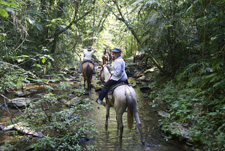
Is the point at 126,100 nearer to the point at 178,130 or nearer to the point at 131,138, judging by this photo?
the point at 131,138

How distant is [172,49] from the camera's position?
32.9 feet

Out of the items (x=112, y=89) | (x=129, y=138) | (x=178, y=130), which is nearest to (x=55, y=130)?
(x=112, y=89)

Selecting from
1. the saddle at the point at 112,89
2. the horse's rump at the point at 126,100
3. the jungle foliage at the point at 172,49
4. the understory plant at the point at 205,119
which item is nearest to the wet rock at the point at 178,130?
the understory plant at the point at 205,119

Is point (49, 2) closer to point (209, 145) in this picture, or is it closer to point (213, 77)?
point (213, 77)

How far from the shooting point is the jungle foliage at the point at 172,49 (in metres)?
4.61

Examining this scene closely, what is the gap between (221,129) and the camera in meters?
4.41

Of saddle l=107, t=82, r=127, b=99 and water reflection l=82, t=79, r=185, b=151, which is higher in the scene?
saddle l=107, t=82, r=127, b=99


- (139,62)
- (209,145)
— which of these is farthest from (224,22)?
(139,62)

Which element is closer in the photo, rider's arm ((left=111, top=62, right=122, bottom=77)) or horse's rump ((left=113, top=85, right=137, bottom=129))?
horse's rump ((left=113, top=85, right=137, bottom=129))

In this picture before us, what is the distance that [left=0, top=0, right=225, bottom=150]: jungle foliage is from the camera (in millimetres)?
4609

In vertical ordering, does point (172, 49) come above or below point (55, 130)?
above

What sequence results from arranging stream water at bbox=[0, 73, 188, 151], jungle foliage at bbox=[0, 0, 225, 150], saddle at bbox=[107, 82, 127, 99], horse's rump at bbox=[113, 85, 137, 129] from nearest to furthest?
jungle foliage at bbox=[0, 0, 225, 150] → stream water at bbox=[0, 73, 188, 151] → horse's rump at bbox=[113, 85, 137, 129] → saddle at bbox=[107, 82, 127, 99]

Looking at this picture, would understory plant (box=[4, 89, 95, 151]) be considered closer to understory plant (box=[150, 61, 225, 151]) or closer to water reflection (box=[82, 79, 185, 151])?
water reflection (box=[82, 79, 185, 151])

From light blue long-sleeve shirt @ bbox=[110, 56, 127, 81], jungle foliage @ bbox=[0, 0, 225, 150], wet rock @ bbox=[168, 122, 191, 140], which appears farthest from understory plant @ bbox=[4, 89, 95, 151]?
wet rock @ bbox=[168, 122, 191, 140]
